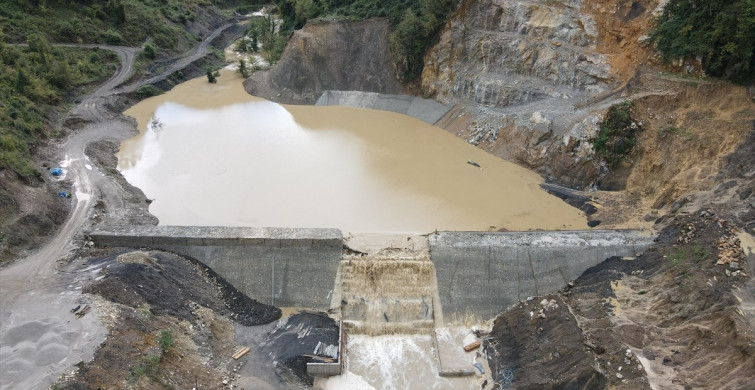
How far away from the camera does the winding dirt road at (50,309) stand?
11.8 m

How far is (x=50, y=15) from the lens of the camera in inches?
1442

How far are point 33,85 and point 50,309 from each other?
20.4 m

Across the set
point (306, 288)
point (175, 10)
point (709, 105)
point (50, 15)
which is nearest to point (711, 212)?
point (709, 105)

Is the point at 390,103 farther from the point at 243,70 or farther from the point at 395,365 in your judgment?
the point at 395,365

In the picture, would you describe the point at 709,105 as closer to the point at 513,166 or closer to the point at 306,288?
the point at 513,166

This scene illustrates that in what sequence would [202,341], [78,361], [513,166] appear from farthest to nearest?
[513,166] → [202,341] → [78,361]

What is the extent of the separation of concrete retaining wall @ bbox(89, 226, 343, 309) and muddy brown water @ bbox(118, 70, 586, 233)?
2.35m

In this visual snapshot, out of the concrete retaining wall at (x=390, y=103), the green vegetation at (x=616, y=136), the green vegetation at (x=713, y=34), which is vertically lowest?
the concrete retaining wall at (x=390, y=103)

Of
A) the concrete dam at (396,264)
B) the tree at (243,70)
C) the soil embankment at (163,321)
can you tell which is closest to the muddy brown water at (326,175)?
the concrete dam at (396,264)

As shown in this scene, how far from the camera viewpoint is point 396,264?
17.3m

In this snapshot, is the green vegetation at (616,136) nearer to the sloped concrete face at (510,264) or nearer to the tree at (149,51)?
the sloped concrete face at (510,264)

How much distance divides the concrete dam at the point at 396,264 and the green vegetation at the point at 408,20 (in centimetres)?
1683

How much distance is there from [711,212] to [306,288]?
14.8 meters

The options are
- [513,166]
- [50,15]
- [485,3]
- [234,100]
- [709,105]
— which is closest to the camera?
[709,105]
